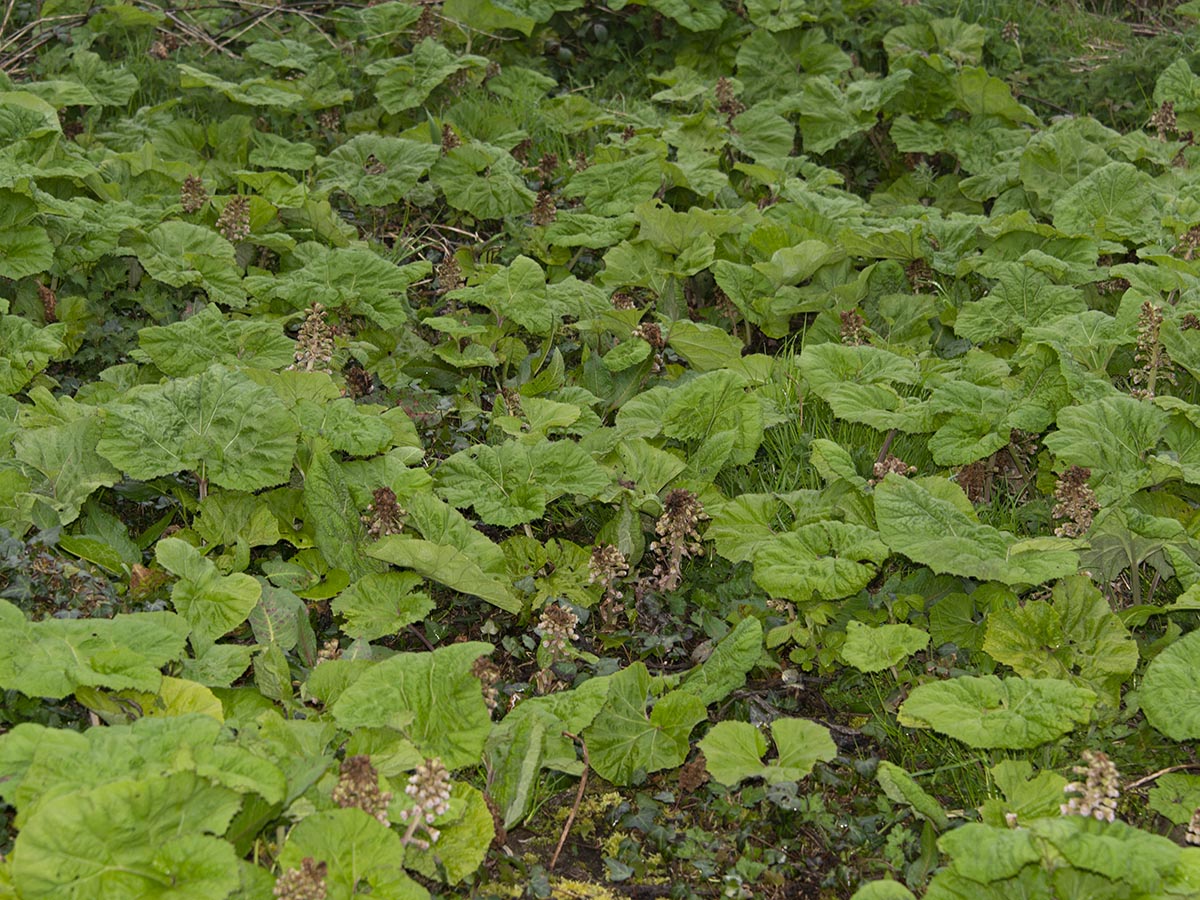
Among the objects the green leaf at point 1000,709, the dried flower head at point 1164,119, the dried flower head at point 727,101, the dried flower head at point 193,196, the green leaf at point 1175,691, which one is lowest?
the green leaf at point 1000,709

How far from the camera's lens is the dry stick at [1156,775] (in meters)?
2.96

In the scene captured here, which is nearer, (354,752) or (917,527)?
(354,752)

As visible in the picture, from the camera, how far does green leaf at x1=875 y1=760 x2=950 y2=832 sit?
9.56 ft

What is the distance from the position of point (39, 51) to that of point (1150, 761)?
6384 millimetres

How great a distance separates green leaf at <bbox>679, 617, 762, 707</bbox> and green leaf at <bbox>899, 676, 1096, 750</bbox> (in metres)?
0.43

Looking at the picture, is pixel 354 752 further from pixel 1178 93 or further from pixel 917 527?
pixel 1178 93

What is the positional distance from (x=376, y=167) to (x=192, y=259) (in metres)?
1.22

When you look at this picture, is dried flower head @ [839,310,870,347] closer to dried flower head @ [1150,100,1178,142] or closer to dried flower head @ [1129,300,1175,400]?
dried flower head @ [1129,300,1175,400]

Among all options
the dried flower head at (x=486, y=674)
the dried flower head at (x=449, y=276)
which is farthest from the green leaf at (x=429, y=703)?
the dried flower head at (x=449, y=276)

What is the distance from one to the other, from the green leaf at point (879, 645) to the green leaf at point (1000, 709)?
0.58 feet

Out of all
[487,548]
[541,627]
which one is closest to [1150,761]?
[541,627]

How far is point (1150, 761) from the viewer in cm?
313

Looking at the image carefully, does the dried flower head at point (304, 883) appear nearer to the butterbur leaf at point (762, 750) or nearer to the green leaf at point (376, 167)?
the butterbur leaf at point (762, 750)

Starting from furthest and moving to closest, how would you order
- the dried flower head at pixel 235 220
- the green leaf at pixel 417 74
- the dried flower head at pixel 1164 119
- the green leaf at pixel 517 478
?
the green leaf at pixel 417 74 → the dried flower head at pixel 1164 119 → the dried flower head at pixel 235 220 → the green leaf at pixel 517 478
